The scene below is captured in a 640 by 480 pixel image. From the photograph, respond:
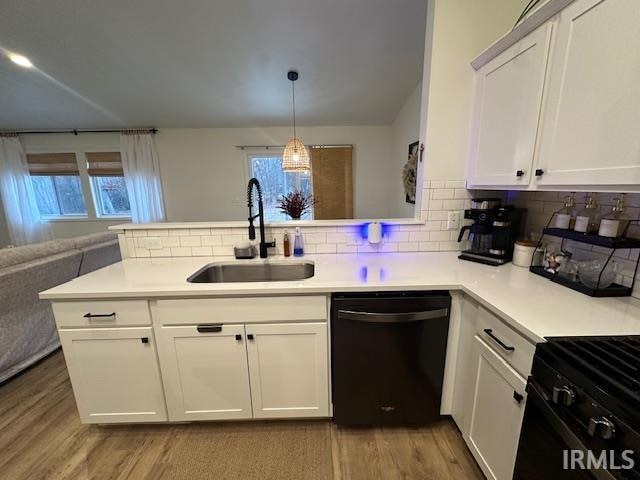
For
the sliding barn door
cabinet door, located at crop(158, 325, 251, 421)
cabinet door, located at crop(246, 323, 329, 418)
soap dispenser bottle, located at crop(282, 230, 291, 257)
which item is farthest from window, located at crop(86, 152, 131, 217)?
cabinet door, located at crop(246, 323, 329, 418)

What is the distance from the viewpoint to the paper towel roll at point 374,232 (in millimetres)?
1708

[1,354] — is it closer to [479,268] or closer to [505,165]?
[479,268]

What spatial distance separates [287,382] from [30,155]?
651 cm

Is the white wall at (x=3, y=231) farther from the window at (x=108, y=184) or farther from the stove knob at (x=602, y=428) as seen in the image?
the stove knob at (x=602, y=428)

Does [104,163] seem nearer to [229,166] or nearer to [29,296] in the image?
[229,166]

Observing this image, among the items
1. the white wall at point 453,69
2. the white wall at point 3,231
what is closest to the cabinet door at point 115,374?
the white wall at point 453,69

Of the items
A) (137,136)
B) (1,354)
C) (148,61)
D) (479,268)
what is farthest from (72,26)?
(479,268)

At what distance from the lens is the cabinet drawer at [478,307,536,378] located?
876 mm

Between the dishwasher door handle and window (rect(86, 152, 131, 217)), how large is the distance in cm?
538

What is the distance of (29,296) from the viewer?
1931mm

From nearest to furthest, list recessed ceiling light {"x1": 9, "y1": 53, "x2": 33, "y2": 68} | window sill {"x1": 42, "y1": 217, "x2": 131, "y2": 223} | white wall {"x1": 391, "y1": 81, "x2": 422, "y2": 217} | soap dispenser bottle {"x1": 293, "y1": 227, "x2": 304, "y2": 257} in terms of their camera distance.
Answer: soap dispenser bottle {"x1": 293, "y1": 227, "x2": 304, "y2": 257} → recessed ceiling light {"x1": 9, "y1": 53, "x2": 33, "y2": 68} → white wall {"x1": 391, "y1": 81, "x2": 422, "y2": 217} → window sill {"x1": 42, "y1": 217, "x2": 131, "y2": 223}

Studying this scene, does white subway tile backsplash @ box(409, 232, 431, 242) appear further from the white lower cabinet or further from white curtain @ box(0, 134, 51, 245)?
white curtain @ box(0, 134, 51, 245)

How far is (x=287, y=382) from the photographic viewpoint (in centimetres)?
138

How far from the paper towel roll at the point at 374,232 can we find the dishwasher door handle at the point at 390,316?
0.61 meters
